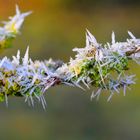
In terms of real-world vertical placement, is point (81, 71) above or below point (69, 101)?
below

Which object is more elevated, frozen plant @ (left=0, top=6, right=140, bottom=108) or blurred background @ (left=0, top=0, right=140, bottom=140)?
blurred background @ (left=0, top=0, right=140, bottom=140)

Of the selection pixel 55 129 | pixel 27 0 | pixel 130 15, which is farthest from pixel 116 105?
pixel 27 0

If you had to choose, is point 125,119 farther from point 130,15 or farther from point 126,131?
point 130,15

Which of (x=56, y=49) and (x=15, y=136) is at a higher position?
(x=56, y=49)

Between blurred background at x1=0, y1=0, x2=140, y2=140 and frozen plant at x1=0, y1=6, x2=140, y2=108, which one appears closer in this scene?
frozen plant at x1=0, y1=6, x2=140, y2=108
